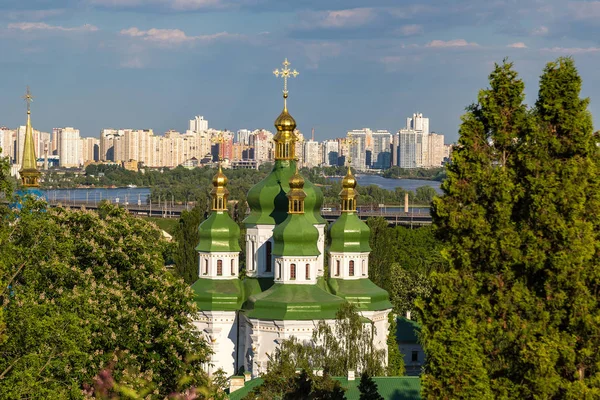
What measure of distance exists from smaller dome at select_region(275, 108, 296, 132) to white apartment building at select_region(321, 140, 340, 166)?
536ft

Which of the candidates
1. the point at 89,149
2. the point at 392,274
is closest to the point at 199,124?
the point at 89,149

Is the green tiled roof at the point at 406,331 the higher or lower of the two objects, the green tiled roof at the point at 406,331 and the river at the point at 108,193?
the higher

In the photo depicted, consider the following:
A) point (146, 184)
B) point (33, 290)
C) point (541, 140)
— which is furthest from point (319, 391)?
point (146, 184)

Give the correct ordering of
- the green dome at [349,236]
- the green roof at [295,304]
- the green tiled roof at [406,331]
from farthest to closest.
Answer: the green tiled roof at [406,331] < the green dome at [349,236] < the green roof at [295,304]

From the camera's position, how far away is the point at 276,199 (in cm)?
2386

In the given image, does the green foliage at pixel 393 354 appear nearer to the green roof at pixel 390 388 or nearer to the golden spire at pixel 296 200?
the golden spire at pixel 296 200

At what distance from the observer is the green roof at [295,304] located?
2123 centimetres

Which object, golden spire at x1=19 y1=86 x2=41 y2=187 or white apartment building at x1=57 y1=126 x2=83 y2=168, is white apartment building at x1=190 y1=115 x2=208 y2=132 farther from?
golden spire at x1=19 y1=86 x2=41 y2=187

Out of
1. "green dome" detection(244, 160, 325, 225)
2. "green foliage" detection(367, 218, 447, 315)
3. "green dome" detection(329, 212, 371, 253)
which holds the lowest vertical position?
"green foliage" detection(367, 218, 447, 315)

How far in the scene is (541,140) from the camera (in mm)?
10859

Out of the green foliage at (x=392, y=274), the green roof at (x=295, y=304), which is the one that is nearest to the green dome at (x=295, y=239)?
the green roof at (x=295, y=304)

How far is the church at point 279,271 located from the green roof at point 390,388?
305 cm

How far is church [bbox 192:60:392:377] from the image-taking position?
70.1 feet

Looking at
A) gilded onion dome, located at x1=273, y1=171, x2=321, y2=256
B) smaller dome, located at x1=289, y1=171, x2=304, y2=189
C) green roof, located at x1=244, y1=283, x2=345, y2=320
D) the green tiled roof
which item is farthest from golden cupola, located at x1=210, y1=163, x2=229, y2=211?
the green tiled roof
